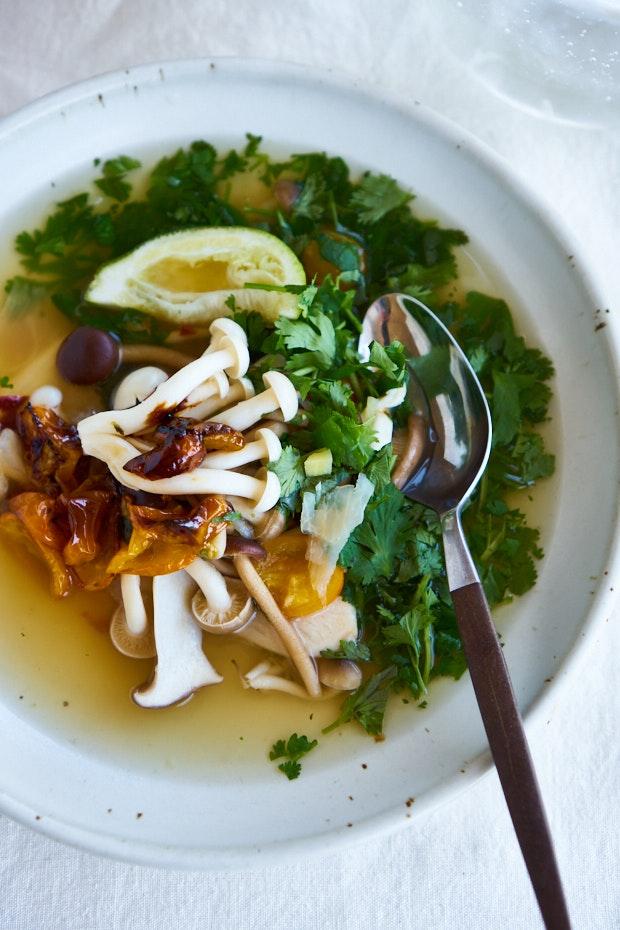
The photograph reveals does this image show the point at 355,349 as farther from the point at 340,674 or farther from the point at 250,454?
the point at 340,674

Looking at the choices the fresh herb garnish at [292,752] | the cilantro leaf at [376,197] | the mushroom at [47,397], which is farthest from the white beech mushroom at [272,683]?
the cilantro leaf at [376,197]

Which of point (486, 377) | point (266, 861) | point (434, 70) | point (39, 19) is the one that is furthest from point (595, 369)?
point (39, 19)

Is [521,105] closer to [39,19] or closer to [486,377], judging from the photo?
[486,377]

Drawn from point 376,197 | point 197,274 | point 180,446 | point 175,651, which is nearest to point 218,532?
point 180,446

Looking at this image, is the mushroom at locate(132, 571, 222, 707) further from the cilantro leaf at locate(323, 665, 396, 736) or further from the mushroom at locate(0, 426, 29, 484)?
the mushroom at locate(0, 426, 29, 484)

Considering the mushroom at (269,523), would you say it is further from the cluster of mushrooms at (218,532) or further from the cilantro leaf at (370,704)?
the cilantro leaf at (370,704)
